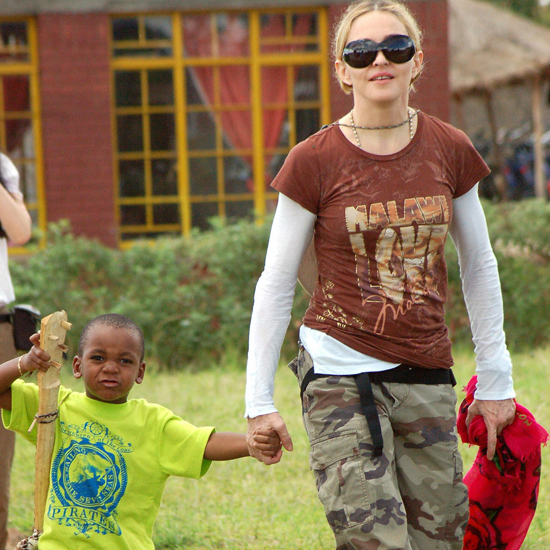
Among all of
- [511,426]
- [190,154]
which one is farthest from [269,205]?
[511,426]

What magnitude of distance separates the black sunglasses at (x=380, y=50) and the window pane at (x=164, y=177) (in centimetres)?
712

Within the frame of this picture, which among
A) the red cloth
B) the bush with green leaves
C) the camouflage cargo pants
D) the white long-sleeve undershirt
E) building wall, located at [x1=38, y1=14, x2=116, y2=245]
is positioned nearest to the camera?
the camouflage cargo pants

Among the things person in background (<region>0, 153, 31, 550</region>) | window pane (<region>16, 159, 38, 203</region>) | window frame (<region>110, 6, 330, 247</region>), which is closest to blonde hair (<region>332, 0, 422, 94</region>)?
person in background (<region>0, 153, 31, 550</region>)

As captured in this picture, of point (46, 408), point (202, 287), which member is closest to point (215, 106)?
point (202, 287)

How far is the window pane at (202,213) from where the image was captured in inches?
386

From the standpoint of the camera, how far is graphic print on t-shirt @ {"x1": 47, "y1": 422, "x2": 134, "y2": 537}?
2842 millimetres

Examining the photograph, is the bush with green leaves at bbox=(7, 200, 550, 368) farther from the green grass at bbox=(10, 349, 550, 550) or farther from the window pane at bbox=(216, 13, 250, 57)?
the window pane at bbox=(216, 13, 250, 57)

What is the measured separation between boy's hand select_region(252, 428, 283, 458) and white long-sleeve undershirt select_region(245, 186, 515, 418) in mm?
61

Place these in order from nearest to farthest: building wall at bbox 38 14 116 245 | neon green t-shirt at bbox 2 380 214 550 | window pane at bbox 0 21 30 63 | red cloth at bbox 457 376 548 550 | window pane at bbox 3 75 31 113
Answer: neon green t-shirt at bbox 2 380 214 550
red cloth at bbox 457 376 548 550
building wall at bbox 38 14 116 245
window pane at bbox 0 21 30 63
window pane at bbox 3 75 31 113

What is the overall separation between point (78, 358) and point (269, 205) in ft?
22.7

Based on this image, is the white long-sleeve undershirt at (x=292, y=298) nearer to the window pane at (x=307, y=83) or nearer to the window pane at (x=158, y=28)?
the window pane at (x=307, y=83)

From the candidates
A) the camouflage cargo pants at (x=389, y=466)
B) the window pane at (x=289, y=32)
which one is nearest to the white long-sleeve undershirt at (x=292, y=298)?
the camouflage cargo pants at (x=389, y=466)

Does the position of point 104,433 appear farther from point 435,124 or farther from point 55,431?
point 435,124

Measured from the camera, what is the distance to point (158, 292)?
781 centimetres
